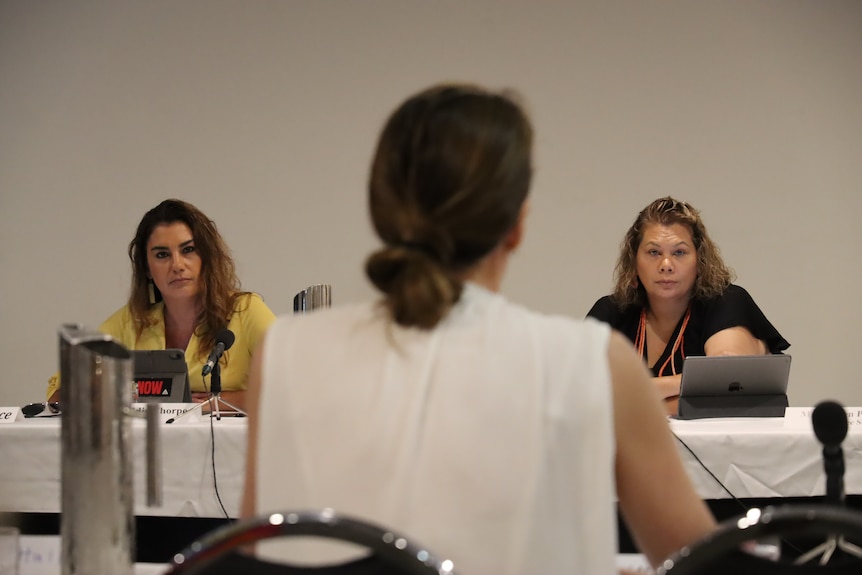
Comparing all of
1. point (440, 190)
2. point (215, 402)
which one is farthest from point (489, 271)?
point (215, 402)

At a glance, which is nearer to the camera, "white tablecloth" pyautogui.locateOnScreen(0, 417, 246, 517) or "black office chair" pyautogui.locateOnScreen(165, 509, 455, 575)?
"black office chair" pyautogui.locateOnScreen(165, 509, 455, 575)

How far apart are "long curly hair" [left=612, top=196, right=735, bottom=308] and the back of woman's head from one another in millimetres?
2520

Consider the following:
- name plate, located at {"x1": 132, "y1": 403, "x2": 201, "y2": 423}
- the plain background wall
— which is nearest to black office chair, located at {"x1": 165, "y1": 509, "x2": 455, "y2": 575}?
name plate, located at {"x1": 132, "y1": 403, "x2": 201, "y2": 423}

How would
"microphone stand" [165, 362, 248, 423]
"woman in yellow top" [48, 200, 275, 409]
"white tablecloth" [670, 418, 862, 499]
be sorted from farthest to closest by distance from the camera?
"woman in yellow top" [48, 200, 275, 409], "microphone stand" [165, 362, 248, 423], "white tablecloth" [670, 418, 862, 499]

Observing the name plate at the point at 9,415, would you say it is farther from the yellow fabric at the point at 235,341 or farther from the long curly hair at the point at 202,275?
the long curly hair at the point at 202,275

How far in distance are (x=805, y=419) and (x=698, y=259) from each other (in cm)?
98

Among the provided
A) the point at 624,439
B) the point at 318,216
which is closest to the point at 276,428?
the point at 624,439

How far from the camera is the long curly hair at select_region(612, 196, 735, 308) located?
3420 millimetres

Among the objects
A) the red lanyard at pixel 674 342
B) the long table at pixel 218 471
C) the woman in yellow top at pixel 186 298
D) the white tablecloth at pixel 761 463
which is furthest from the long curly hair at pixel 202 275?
the white tablecloth at pixel 761 463

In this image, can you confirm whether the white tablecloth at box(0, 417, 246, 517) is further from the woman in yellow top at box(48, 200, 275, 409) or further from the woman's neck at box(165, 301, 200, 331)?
the woman's neck at box(165, 301, 200, 331)

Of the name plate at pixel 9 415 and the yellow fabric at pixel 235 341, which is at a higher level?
the yellow fabric at pixel 235 341

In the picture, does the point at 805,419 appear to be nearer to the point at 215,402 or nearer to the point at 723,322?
the point at 723,322

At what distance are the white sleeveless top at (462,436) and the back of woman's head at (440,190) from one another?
1.9 inches

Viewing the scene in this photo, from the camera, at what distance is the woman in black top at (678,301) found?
3369 mm
